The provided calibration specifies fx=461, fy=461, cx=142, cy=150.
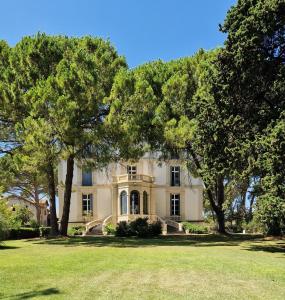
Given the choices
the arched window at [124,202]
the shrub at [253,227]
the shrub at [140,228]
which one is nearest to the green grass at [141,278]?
the shrub at [140,228]

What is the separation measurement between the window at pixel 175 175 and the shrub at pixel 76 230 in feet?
34.4

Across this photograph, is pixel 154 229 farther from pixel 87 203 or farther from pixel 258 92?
pixel 87 203

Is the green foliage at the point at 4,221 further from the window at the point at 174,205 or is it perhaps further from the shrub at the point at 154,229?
the window at the point at 174,205

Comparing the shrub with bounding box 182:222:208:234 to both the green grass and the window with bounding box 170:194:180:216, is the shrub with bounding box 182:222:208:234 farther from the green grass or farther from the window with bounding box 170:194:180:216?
the green grass

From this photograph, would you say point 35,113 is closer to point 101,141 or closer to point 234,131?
point 101,141

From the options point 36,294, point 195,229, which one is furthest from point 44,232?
point 36,294

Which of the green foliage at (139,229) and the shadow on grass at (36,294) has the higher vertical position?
the green foliage at (139,229)

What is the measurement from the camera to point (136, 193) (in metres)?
43.2

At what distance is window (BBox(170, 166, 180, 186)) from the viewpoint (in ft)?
152

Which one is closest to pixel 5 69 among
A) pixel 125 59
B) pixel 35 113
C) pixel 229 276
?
pixel 35 113

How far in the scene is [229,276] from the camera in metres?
10.6

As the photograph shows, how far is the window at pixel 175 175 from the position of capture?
46.3m

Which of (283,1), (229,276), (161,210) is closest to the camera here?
(229,276)

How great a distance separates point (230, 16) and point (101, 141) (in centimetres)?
997
